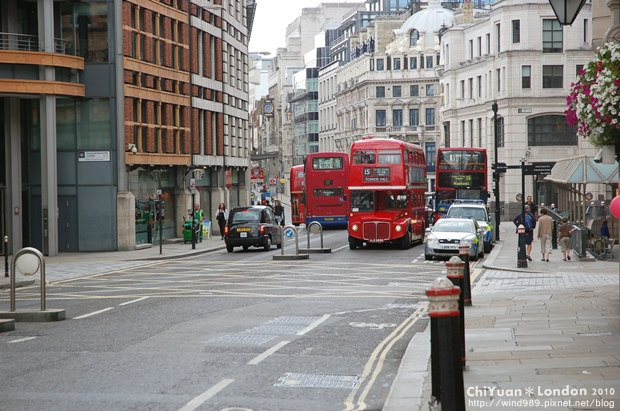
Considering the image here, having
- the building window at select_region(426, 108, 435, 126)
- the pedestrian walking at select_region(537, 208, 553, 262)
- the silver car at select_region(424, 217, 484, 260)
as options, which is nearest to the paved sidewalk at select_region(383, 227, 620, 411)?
the pedestrian walking at select_region(537, 208, 553, 262)

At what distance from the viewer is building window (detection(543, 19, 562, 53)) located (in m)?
72.9

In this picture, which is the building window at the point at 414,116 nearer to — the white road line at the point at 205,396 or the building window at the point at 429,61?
the building window at the point at 429,61

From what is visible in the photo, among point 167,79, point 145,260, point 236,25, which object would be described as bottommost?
point 145,260

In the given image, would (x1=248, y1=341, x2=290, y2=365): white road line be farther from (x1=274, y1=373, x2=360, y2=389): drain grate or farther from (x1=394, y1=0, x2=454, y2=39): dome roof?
(x1=394, y1=0, x2=454, y2=39): dome roof

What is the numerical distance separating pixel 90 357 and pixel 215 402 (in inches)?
136

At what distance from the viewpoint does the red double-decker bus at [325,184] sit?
5875 cm

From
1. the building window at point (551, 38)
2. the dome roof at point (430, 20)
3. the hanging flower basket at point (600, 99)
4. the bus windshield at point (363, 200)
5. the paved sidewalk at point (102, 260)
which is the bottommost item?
the paved sidewalk at point (102, 260)

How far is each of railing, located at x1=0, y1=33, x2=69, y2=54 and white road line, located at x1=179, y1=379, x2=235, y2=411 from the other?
93.8ft

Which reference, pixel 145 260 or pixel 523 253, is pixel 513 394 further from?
pixel 145 260

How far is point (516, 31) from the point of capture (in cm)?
7325

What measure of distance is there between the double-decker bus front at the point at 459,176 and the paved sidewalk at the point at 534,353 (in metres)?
32.2

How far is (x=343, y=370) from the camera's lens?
1182 centimetres

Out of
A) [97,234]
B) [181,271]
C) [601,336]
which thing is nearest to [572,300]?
[601,336]

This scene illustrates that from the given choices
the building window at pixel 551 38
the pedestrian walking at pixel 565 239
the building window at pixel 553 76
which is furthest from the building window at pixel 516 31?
the pedestrian walking at pixel 565 239
